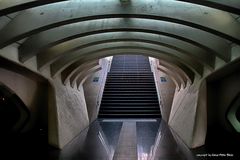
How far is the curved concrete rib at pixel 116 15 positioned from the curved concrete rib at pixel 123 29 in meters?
1.02

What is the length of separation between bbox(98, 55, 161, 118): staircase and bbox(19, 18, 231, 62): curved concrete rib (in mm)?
9014

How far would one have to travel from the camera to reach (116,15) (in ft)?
18.2

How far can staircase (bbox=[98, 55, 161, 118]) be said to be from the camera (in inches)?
614

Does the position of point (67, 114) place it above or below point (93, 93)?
below

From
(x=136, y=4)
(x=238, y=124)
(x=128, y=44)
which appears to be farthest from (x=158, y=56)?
(x=136, y=4)

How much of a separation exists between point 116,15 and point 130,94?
464 inches

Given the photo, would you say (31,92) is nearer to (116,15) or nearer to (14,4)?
(116,15)

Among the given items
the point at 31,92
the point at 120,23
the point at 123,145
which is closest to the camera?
the point at 120,23

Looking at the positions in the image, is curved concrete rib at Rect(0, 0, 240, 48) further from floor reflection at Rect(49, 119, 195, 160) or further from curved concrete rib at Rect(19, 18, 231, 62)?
floor reflection at Rect(49, 119, 195, 160)

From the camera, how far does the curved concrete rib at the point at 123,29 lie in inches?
257

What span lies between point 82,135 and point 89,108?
15.5 ft

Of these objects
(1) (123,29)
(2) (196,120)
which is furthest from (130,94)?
(1) (123,29)

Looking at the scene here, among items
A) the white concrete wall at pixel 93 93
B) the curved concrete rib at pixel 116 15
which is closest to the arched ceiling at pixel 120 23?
→ the curved concrete rib at pixel 116 15

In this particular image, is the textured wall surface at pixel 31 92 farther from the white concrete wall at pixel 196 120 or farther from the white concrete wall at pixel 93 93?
the white concrete wall at pixel 196 120
